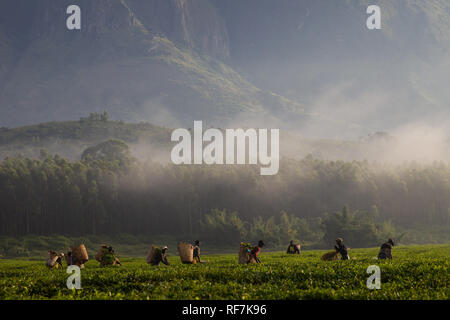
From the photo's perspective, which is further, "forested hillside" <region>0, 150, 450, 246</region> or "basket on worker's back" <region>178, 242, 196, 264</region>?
"forested hillside" <region>0, 150, 450, 246</region>

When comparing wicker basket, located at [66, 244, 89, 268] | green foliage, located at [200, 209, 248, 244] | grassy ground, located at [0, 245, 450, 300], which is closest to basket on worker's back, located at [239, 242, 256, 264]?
grassy ground, located at [0, 245, 450, 300]

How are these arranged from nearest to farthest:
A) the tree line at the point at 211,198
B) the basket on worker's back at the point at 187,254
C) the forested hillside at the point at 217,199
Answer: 1. the basket on worker's back at the point at 187,254
2. the forested hillside at the point at 217,199
3. the tree line at the point at 211,198

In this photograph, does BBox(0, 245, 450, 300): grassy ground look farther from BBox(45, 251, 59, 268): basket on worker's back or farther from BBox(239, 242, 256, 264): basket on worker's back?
BBox(45, 251, 59, 268): basket on worker's back

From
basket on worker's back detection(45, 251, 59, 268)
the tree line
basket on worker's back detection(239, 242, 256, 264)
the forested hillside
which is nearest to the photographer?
basket on worker's back detection(239, 242, 256, 264)

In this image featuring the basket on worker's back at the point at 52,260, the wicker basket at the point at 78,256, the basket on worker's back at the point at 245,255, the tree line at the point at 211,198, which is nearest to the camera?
the basket on worker's back at the point at 245,255

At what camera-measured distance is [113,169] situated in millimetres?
121750

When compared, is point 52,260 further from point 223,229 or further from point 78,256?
point 223,229

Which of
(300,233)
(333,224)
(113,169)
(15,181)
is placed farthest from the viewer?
(113,169)

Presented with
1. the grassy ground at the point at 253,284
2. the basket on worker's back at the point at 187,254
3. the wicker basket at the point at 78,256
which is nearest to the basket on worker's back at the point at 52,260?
the wicker basket at the point at 78,256

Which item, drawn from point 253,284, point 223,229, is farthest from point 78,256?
point 223,229

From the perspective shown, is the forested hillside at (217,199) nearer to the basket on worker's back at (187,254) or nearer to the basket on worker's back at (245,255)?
the basket on worker's back at (187,254)
